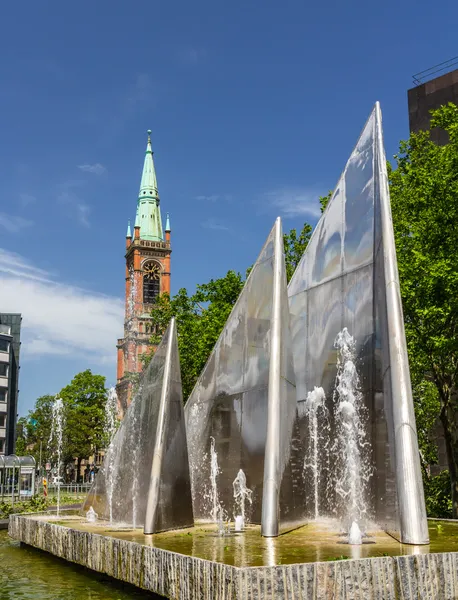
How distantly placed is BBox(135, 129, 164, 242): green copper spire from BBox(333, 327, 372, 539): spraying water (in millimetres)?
106173

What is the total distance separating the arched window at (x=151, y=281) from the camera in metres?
118

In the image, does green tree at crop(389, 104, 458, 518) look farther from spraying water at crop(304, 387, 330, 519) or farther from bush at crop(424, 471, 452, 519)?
spraying water at crop(304, 387, 330, 519)

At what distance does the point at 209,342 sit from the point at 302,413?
1810cm

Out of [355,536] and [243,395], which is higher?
[243,395]

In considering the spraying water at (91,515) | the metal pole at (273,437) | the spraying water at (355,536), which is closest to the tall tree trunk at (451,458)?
the metal pole at (273,437)

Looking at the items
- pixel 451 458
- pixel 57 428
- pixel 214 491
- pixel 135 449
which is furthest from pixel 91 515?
pixel 57 428

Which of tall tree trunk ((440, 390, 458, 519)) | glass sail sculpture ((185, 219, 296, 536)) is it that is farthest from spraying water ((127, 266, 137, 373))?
glass sail sculpture ((185, 219, 296, 536))

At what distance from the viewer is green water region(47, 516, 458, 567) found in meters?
9.09

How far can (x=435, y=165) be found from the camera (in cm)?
2475

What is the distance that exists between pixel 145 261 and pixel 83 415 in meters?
49.3

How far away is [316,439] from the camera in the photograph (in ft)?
46.6

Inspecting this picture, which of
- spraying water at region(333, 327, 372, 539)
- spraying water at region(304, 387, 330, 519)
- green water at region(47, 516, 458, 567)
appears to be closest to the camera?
green water at region(47, 516, 458, 567)

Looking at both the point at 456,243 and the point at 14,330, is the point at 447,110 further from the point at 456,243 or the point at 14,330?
the point at 14,330

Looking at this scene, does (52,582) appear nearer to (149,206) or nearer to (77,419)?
(77,419)
